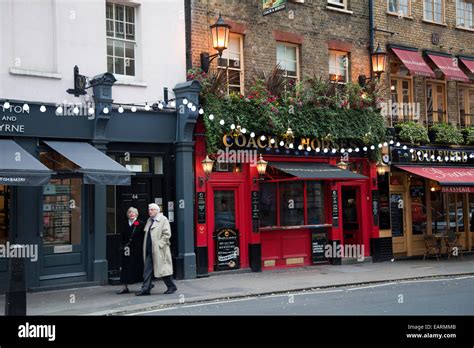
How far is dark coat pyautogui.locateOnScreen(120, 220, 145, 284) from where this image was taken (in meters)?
13.1

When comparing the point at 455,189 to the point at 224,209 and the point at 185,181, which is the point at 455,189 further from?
the point at 185,181

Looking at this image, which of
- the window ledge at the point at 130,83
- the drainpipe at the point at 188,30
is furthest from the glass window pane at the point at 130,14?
the window ledge at the point at 130,83

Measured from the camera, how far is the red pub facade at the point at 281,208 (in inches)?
647

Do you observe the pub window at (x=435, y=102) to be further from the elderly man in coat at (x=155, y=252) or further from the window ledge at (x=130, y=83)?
the elderly man in coat at (x=155, y=252)

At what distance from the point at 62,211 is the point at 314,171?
22.0ft

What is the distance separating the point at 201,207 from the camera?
16.1m

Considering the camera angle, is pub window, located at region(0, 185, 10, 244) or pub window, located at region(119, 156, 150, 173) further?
pub window, located at region(119, 156, 150, 173)

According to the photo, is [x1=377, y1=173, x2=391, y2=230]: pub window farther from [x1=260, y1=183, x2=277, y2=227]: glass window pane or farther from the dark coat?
the dark coat

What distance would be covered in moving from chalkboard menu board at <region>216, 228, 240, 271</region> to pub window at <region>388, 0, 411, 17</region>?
990cm

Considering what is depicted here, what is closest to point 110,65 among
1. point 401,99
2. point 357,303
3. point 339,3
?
point 357,303

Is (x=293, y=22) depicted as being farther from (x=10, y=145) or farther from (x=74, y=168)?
(x=10, y=145)
